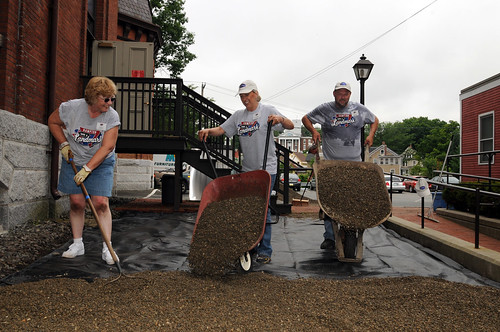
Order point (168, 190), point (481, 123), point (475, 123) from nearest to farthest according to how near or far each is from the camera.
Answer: point (168, 190) < point (481, 123) < point (475, 123)

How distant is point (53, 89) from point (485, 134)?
1356cm

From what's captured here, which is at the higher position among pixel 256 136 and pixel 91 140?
pixel 256 136

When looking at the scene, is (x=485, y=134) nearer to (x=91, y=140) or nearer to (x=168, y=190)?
(x=168, y=190)

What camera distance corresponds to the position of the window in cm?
1358

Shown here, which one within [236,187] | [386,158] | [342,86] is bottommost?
[236,187]

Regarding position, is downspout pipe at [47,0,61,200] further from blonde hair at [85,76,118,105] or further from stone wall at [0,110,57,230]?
blonde hair at [85,76,118,105]

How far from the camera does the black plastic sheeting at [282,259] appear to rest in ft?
11.9

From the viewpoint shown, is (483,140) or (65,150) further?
(483,140)

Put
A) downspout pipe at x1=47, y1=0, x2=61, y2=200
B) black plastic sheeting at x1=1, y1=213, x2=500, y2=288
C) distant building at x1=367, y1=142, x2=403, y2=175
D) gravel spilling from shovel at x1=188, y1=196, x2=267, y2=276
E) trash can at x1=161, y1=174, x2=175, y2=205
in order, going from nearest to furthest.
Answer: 1. gravel spilling from shovel at x1=188, y1=196, x2=267, y2=276
2. black plastic sheeting at x1=1, y1=213, x2=500, y2=288
3. downspout pipe at x1=47, y1=0, x2=61, y2=200
4. trash can at x1=161, y1=174, x2=175, y2=205
5. distant building at x1=367, y1=142, x2=403, y2=175

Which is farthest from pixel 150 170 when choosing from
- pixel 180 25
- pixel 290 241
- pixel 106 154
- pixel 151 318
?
pixel 180 25

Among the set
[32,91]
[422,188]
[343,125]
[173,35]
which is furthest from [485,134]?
[173,35]

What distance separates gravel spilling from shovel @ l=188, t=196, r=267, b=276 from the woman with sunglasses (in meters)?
0.96

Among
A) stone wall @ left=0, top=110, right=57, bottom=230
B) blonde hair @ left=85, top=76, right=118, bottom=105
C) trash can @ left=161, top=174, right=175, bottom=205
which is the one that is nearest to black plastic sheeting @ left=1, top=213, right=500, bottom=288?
stone wall @ left=0, top=110, right=57, bottom=230

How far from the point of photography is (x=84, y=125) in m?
3.91
